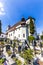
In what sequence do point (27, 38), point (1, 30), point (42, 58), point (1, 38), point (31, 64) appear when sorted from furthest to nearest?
1. point (1, 30)
2. point (1, 38)
3. point (27, 38)
4. point (42, 58)
5. point (31, 64)

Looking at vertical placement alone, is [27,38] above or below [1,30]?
below

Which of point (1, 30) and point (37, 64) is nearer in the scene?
point (37, 64)

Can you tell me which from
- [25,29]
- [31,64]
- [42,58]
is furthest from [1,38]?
[31,64]

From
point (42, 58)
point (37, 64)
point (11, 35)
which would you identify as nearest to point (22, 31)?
point (11, 35)

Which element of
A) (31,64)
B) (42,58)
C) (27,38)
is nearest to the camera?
(31,64)

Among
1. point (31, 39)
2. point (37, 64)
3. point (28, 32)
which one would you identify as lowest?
point (37, 64)

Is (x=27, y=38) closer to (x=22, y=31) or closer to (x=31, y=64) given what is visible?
(x=22, y=31)

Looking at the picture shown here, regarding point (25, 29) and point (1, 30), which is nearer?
point (25, 29)

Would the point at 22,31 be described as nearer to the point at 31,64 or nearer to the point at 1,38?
the point at 1,38

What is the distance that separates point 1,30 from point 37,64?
46781 millimetres

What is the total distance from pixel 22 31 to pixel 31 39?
23.7 ft

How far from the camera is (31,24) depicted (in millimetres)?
49500

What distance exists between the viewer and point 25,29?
49500 mm

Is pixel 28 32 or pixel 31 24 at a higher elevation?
pixel 31 24
